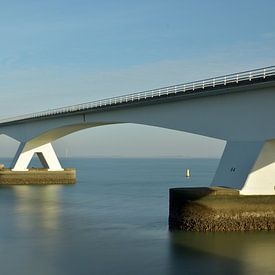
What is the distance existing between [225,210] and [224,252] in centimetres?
295

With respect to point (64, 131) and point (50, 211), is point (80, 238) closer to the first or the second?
point (50, 211)

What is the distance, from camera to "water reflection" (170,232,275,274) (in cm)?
1798

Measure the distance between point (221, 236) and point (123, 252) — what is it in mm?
4282

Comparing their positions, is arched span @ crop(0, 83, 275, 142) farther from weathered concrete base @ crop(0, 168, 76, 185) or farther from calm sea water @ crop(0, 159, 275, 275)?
weathered concrete base @ crop(0, 168, 76, 185)

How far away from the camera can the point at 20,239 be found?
75.8 ft

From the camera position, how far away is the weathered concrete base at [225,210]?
2259 cm

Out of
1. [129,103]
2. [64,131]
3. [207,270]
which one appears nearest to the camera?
[207,270]

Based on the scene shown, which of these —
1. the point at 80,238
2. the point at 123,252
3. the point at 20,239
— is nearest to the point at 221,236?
the point at 123,252

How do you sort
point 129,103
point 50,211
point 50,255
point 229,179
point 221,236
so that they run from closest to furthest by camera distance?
point 50,255
point 221,236
point 229,179
point 50,211
point 129,103

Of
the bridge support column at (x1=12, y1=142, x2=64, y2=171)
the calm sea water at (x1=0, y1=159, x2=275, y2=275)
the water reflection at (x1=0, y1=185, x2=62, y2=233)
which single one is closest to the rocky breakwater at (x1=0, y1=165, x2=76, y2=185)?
the bridge support column at (x1=12, y1=142, x2=64, y2=171)

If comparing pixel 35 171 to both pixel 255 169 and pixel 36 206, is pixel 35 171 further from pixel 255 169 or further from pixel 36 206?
pixel 255 169

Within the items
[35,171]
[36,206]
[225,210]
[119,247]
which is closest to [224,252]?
[225,210]

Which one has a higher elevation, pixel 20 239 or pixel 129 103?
pixel 129 103

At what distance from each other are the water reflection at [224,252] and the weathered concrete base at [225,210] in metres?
0.42
